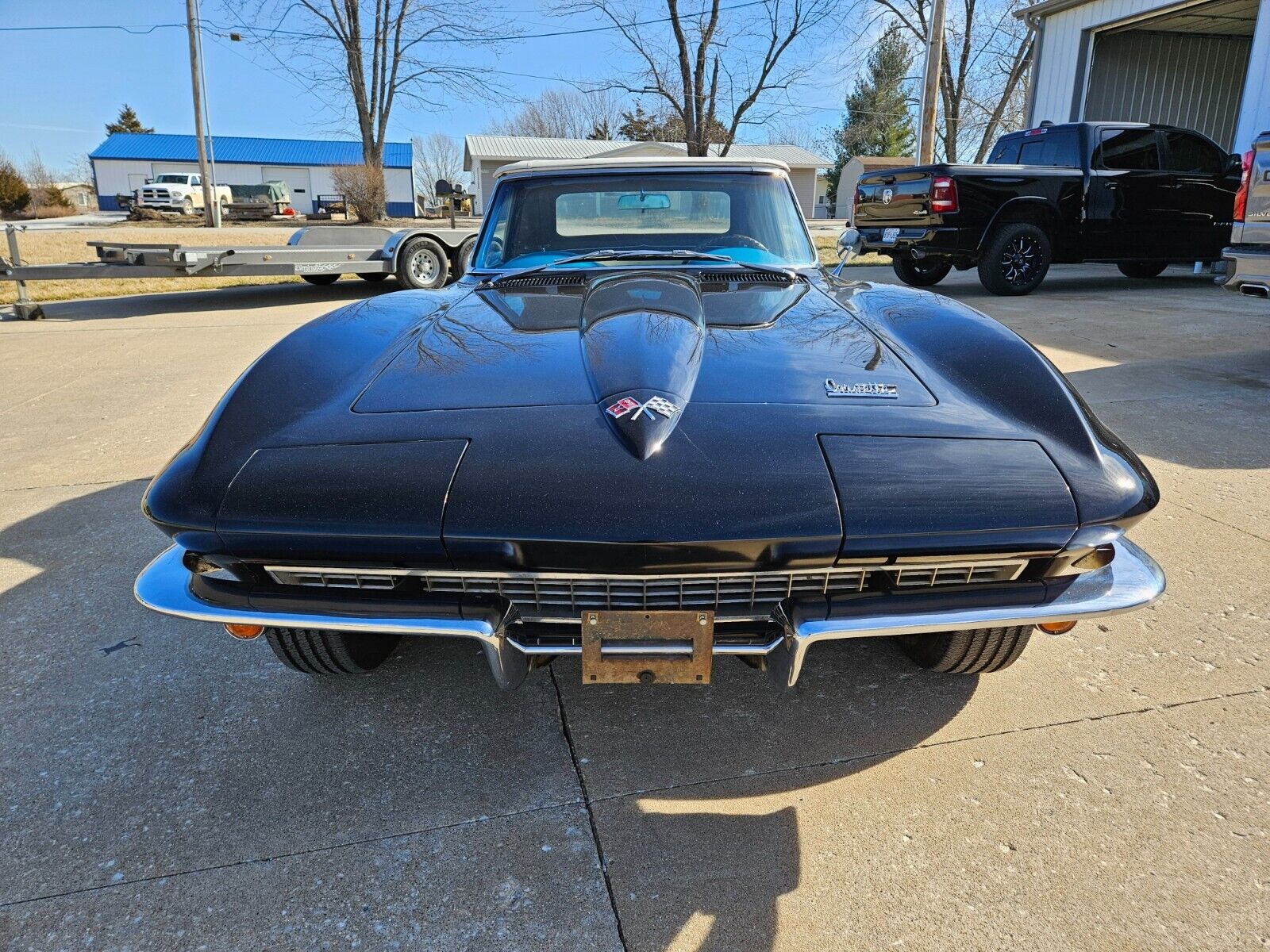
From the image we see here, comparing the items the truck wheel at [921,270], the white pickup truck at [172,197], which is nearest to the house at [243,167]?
the white pickup truck at [172,197]

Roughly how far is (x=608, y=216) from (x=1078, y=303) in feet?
25.2

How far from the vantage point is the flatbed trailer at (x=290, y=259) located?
9.03 meters

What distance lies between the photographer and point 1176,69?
15.3m

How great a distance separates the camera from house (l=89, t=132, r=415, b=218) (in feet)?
173

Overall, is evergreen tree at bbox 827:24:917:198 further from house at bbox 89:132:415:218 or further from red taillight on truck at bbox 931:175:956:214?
red taillight on truck at bbox 931:175:956:214

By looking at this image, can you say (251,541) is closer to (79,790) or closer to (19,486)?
(79,790)

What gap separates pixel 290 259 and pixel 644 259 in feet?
25.6

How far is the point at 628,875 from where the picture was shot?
1668mm

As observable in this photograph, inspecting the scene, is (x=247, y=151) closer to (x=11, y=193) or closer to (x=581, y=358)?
(x=11, y=193)

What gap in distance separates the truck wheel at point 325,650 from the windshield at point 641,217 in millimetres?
1612

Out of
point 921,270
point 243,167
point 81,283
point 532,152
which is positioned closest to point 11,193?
point 243,167

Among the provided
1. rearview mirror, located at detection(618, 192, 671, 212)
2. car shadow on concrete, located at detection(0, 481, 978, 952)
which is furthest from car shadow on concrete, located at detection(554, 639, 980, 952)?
rearview mirror, located at detection(618, 192, 671, 212)

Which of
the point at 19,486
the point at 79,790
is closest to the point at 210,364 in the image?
the point at 19,486

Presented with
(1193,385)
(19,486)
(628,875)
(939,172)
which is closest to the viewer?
(628,875)
